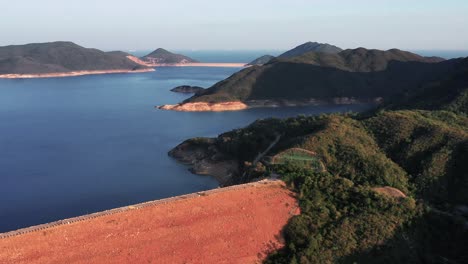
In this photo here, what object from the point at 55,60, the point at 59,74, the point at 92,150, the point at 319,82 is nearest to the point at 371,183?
the point at 92,150

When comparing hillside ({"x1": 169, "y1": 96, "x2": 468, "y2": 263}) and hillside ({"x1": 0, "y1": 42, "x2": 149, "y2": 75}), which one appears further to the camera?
hillside ({"x1": 0, "y1": 42, "x2": 149, "y2": 75})

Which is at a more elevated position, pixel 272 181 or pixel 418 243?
pixel 272 181

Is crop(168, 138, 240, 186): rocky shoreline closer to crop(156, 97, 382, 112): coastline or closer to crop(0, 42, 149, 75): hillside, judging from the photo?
crop(156, 97, 382, 112): coastline

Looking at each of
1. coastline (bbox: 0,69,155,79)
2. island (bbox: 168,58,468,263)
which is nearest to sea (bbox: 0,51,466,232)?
island (bbox: 168,58,468,263)

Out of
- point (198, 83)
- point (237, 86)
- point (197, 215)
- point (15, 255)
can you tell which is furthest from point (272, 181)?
point (198, 83)

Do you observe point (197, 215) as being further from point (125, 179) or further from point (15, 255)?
point (125, 179)
